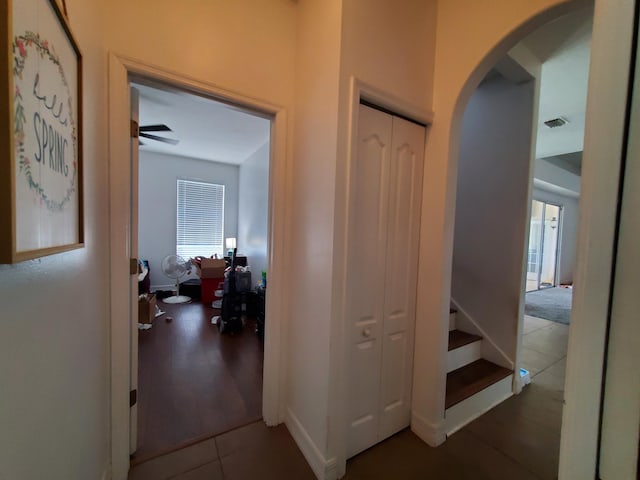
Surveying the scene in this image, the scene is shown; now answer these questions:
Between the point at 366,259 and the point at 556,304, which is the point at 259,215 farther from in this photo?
the point at 556,304

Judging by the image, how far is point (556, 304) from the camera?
4828 millimetres

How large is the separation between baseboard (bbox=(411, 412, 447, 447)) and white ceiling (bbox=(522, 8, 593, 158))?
2.37 meters

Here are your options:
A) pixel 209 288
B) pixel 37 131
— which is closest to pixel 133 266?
pixel 37 131

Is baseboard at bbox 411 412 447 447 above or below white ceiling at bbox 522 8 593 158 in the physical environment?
below

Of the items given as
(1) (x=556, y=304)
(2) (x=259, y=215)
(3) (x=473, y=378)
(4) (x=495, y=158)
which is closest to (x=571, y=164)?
(1) (x=556, y=304)

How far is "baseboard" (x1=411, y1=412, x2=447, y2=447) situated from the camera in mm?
1563

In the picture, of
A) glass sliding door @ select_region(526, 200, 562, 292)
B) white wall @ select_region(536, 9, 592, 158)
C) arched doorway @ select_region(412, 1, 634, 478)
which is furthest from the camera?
glass sliding door @ select_region(526, 200, 562, 292)

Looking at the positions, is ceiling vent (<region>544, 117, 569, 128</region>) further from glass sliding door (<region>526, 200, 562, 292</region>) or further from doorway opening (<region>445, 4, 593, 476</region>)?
glass sliding door (<region>526, 200, 562, 292</region>)

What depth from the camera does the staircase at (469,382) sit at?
174 cm

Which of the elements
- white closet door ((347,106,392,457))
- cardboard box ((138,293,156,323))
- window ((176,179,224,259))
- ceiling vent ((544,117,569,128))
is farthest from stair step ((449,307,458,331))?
window ((176,179,224,259))

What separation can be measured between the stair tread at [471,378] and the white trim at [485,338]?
5cm

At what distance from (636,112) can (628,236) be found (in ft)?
0.45

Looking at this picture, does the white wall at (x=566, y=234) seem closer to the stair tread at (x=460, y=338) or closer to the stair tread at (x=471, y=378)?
the stair tread at (x=460, y=338)

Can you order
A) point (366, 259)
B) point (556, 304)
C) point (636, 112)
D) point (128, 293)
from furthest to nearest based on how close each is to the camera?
point (556, 304), point (366, 259), point (128, 293), point (636, 112)
